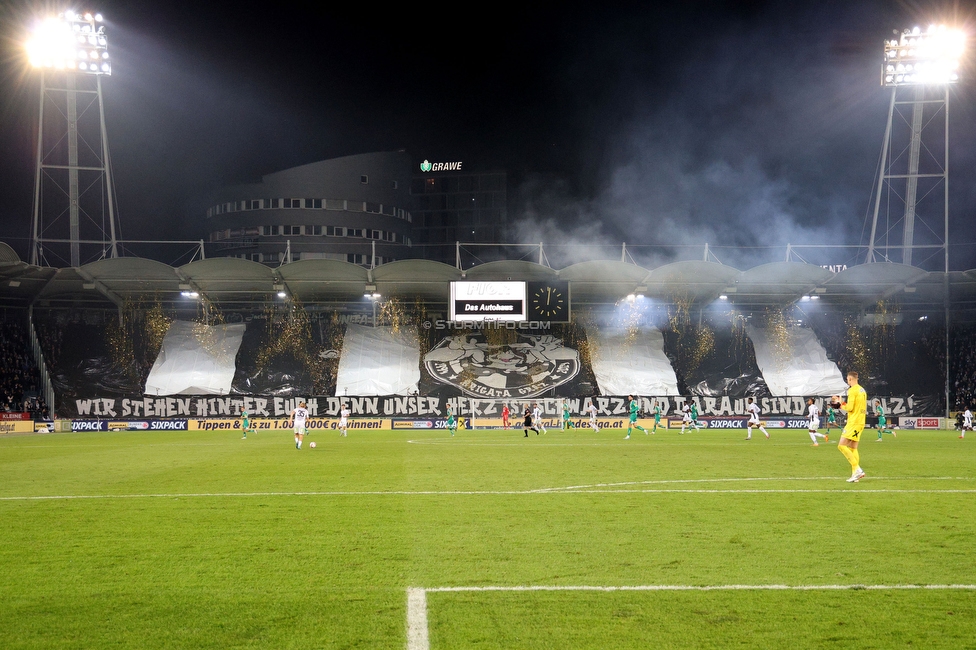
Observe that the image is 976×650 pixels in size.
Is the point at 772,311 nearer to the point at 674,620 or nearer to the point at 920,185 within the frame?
the point at 920,185

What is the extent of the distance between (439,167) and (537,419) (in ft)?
287

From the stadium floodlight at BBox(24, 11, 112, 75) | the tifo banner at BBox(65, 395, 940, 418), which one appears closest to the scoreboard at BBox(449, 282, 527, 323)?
the tifo banner at BBox(65, 395, 940, 418)

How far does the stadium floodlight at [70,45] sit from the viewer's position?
40406 mm

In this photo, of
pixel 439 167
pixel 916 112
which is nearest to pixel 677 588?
pixel 916 112

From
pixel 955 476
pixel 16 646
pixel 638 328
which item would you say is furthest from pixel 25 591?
pixel 638 328

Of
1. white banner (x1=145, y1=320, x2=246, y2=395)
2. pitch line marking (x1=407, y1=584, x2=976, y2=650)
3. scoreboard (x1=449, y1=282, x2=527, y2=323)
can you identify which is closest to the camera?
pitch line marking (x1=407, y1=584, x2=976, y2=650)

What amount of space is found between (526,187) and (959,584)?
381ft

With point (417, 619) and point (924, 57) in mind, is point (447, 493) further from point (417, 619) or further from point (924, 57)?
point (924, 57)

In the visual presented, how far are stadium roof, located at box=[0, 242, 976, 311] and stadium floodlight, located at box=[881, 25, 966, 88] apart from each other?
1075 centimetres

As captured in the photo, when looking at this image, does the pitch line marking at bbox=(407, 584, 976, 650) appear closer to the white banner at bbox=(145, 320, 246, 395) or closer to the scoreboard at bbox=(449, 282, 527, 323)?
the scoreboard at bbox=(449, 282, 527, 323)

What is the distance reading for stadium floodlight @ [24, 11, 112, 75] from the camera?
4041cm

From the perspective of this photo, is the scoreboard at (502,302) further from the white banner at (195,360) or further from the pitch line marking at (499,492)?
the pitch line marking at (499,492)

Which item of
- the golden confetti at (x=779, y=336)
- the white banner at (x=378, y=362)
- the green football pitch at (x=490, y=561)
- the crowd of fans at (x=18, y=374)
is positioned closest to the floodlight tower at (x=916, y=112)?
the golden confetti at (x=779, y=336)

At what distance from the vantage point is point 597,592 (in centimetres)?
684
